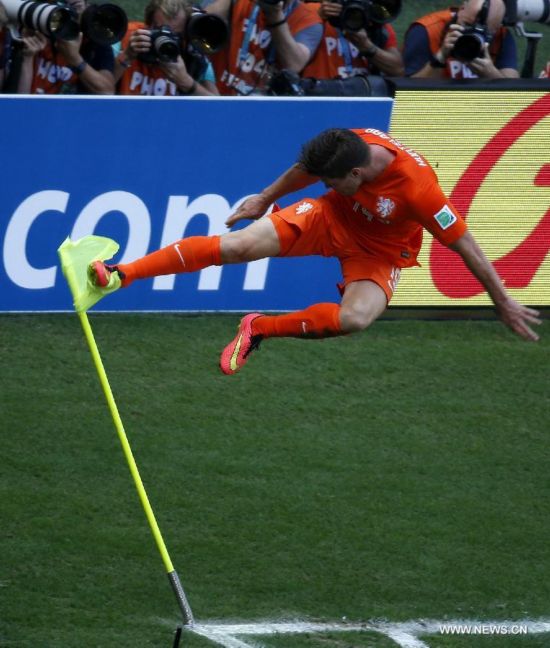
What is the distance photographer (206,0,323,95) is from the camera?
30.3 feet

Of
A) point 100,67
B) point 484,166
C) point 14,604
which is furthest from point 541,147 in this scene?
point 14,604

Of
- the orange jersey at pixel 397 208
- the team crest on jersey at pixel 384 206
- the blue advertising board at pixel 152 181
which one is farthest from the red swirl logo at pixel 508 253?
the team crest on jersey at pixel 384 206

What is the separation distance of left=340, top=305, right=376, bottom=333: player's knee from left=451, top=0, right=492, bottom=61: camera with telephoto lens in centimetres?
330

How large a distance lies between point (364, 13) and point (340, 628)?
4.81 meters

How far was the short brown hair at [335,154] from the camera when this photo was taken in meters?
6.18

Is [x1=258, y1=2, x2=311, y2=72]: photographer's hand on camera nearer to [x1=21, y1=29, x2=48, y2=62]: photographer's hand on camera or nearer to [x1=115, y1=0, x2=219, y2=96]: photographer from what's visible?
[x1=115, y1=0, x2=219, y2=96]: photographer

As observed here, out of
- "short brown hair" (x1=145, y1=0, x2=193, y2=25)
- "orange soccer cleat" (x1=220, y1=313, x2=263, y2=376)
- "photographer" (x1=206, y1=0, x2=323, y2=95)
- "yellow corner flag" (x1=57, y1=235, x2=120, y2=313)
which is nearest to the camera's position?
"yellow corner flag" (x1=57, y1=235, x2=120, y2=313)

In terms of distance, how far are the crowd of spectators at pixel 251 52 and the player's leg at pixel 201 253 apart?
2.67m

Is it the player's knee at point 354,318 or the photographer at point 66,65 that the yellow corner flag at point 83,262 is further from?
the photographer at point 66,65

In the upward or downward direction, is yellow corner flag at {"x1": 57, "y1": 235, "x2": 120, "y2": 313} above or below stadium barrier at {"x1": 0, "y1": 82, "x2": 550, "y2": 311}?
above

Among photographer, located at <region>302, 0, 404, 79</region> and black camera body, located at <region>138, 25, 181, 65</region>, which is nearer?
black camera body, located at <region>138, 25, 181, 65</region>

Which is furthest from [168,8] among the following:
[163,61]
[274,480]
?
[274,480]

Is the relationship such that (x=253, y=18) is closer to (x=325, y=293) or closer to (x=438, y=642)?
(x=325, y=293)

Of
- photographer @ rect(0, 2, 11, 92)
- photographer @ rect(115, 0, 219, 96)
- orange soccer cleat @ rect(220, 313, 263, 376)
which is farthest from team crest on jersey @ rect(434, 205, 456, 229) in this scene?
photographer @ rect(0, 2, 11, 92)
